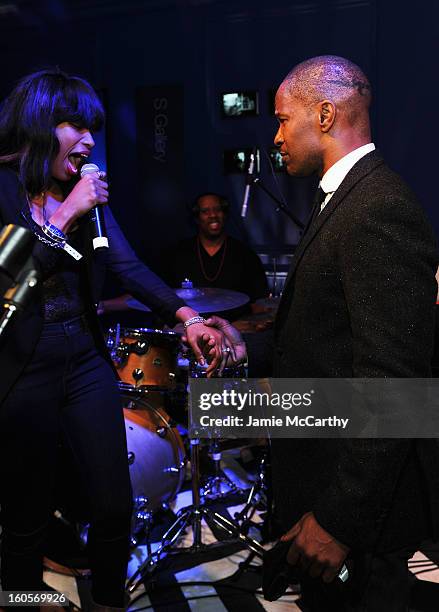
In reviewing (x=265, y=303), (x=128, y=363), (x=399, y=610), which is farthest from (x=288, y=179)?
(x=399, y=610)

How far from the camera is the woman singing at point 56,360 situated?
203 cm

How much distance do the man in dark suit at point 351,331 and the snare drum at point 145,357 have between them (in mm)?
1524

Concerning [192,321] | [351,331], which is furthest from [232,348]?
[351,331]

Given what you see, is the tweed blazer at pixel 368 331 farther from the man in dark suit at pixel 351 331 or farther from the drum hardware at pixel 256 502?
the drum hardware at pixel 256 502

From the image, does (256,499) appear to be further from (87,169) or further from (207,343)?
(87,169)

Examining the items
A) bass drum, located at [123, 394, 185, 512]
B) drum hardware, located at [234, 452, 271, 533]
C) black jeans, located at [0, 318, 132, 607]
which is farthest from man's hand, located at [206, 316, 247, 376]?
drum hardware, located at [234, 452, 271, 533]

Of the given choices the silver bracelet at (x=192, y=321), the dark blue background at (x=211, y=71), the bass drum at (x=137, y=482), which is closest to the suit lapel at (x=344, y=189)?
the silver bracelet at (x=192, y=321)

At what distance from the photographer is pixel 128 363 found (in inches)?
127

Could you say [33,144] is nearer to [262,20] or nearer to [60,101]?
[60,101]

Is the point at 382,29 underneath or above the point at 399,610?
above

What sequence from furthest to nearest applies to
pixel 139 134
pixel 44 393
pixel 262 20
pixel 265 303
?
pixel 139 134 → pixel 262 20 → pixel 265 303 → pixel 44 393

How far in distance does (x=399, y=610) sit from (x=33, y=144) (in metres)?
1.71

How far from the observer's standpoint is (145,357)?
320 cm

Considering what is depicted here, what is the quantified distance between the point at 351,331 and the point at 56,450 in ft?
3.74
